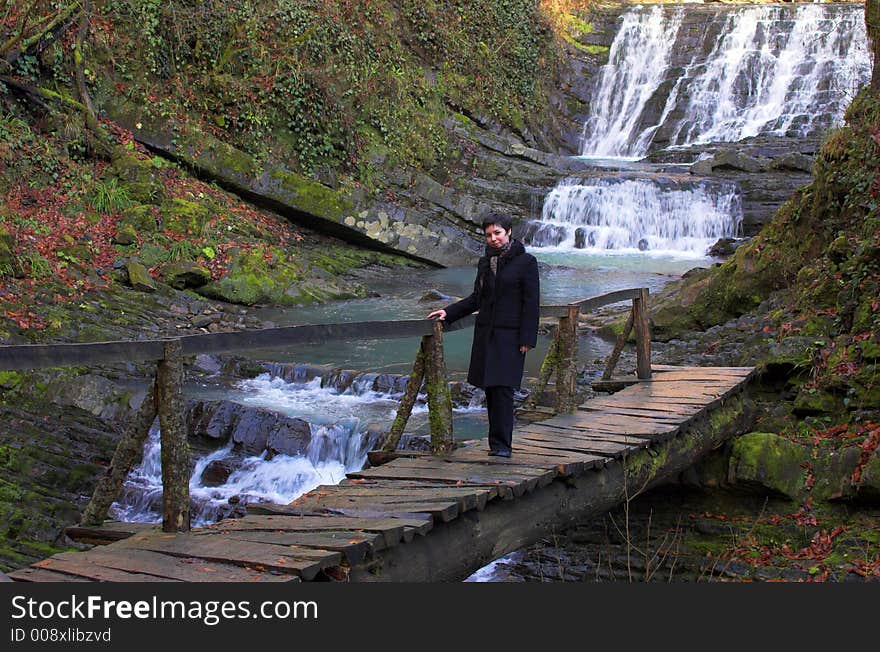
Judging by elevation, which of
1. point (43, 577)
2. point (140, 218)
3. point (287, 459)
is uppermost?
point (140, 218)

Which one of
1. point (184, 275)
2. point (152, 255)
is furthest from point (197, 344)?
point (152, 255)

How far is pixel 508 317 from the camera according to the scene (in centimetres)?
596

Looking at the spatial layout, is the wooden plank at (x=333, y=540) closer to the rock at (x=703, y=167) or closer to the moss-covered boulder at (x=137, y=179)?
the moss-covered boulder at (x=137, y=179)

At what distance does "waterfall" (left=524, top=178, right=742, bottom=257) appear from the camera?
73.6 ft

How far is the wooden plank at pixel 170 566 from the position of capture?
3943 mm

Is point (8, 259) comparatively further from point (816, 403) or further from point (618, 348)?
point (816, 403)

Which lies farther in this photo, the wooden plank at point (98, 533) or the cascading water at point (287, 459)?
the cascading water at point (287, 459)

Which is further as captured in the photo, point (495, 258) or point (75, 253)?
point (75, 253)

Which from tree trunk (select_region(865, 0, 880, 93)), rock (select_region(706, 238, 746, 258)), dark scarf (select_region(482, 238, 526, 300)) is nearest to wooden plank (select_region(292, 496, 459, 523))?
dark scarf (select_region(482, 238, 526, 300))

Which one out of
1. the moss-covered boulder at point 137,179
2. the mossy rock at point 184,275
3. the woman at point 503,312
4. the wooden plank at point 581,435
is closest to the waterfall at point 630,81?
the moss-covered boulder at point 137,179

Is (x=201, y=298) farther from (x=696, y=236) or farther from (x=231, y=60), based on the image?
(x=696, y=236)

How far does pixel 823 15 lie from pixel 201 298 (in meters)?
24.1

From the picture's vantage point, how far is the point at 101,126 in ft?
58.0

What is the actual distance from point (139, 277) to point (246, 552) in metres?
11.1
